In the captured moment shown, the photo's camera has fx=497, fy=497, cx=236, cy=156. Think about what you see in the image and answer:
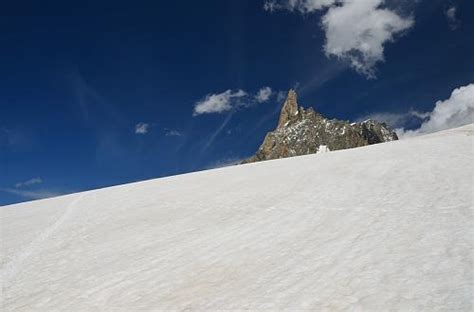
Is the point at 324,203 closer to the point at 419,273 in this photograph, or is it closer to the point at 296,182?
the point at 296,182

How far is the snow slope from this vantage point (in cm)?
757

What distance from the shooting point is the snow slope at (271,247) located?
7.57 meters

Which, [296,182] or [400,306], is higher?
[296,182]

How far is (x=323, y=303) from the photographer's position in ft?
23.1

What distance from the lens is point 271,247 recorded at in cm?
1035

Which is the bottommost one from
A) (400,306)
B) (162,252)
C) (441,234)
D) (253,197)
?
(400,306)

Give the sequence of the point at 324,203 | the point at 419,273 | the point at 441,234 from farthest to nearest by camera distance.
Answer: the point at 324,203, the point at 441,234, the point at 419,273

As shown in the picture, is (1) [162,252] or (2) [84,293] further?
(1) [162,252]

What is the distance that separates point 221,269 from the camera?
927 cm

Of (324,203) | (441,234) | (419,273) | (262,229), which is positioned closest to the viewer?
(419,273)

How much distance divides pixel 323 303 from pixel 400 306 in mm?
1040

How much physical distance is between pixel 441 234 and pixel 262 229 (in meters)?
4.07

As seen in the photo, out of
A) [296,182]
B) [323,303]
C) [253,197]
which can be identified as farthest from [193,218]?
A: [323,303]

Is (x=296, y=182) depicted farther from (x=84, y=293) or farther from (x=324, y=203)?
(x=84, y=293)
